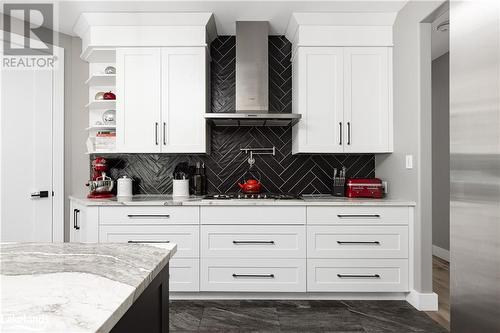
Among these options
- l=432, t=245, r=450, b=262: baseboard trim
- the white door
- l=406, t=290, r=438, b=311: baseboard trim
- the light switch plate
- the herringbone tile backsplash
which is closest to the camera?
l=406, t=290, r=438, b=311: baseboard trim

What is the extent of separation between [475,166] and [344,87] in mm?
2403

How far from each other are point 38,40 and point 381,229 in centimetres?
357

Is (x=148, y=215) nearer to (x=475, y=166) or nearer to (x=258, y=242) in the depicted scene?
(x=258, y=242)

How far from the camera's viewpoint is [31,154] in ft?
10.7

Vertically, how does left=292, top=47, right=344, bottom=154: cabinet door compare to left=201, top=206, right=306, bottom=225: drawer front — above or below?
above

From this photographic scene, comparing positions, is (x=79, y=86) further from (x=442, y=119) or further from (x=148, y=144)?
(x=442, y=119)

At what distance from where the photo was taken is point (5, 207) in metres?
3.13

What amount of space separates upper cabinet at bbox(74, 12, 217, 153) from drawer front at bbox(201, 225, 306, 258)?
0.85m

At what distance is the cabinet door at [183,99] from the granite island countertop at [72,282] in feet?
6.76

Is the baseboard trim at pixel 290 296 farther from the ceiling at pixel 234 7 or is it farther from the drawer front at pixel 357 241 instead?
the ceiling at pixel 234 7

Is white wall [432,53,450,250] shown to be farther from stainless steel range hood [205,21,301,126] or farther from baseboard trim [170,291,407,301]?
stainless steel range hood [205,21,301,126]

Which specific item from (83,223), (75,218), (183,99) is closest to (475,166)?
(183,99)

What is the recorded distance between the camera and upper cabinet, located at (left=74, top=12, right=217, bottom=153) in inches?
126

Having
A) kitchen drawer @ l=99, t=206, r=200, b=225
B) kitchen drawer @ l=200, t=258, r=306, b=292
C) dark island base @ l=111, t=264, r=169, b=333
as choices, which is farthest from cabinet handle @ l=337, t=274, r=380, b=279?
dark island base @ l=111, t=264, r=169, b=333
